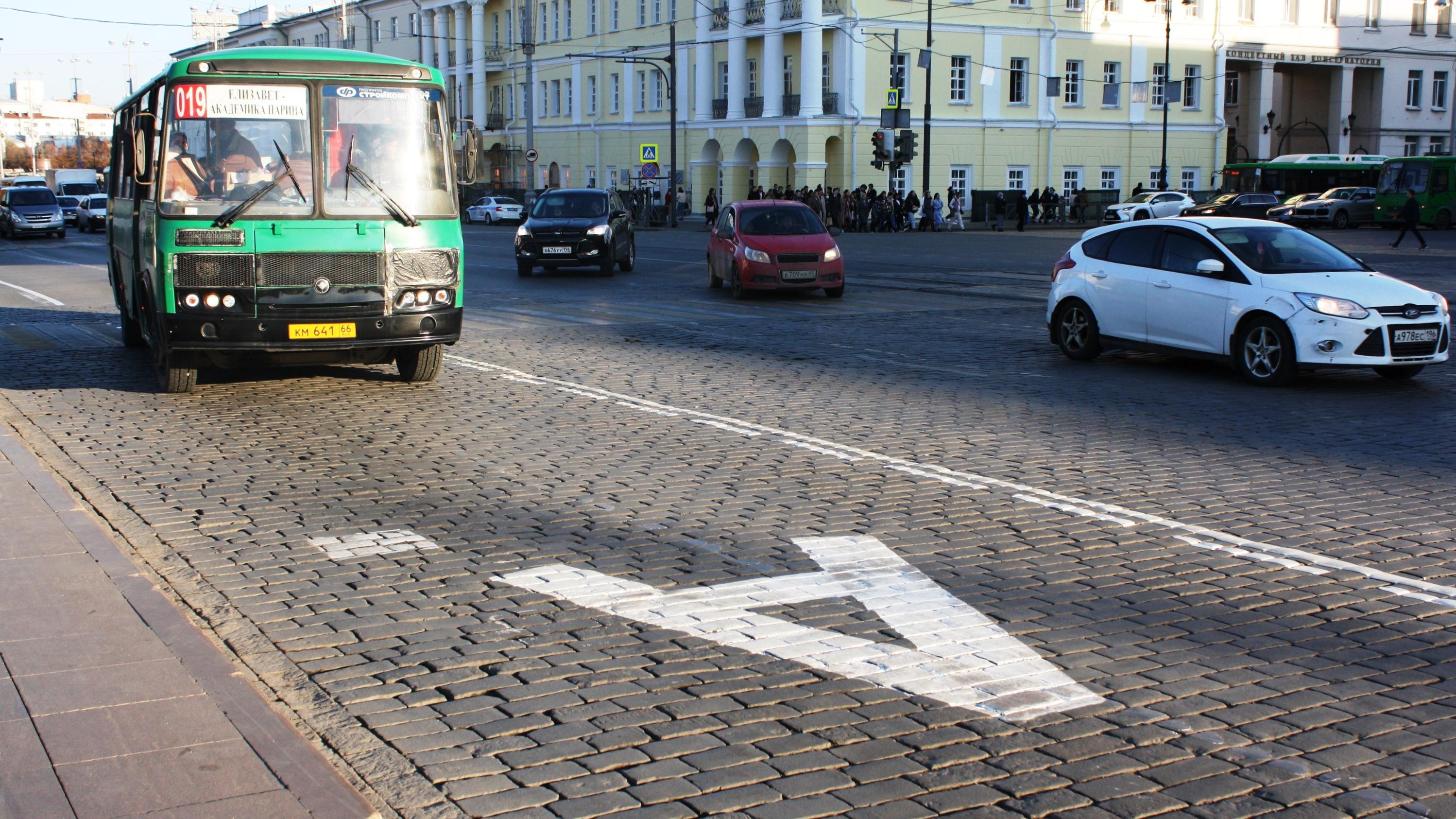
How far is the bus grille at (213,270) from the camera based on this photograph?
11000 millimetres

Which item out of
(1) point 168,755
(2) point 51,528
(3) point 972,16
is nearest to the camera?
(1) point 168,755

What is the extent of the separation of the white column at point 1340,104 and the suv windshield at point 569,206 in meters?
55.0

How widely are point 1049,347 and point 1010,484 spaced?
7829 millimetres

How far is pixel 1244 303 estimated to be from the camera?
1271 cm

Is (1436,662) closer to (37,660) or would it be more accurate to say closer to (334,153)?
(37,660)

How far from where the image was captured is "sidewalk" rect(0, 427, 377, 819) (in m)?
3.92

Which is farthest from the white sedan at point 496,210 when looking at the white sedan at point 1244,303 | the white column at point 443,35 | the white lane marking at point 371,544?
the white lane marking at point 371,544

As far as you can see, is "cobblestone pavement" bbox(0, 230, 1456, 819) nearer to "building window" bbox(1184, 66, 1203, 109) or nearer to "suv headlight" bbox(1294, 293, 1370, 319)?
"suv headlight" bbox(1294, 293, 1370, 319)

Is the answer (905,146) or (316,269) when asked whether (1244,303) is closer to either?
(316,269)

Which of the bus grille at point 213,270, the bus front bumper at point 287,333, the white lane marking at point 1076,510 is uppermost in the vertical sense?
the bus grille at point 213,270

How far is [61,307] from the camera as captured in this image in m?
20.3

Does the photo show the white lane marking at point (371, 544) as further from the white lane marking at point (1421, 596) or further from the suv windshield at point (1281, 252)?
the suv windshield at point (1281, 252)

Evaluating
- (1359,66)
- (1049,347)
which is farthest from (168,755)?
(1359,66)

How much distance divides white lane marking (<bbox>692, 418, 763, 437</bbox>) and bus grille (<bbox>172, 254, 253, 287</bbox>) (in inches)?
143
